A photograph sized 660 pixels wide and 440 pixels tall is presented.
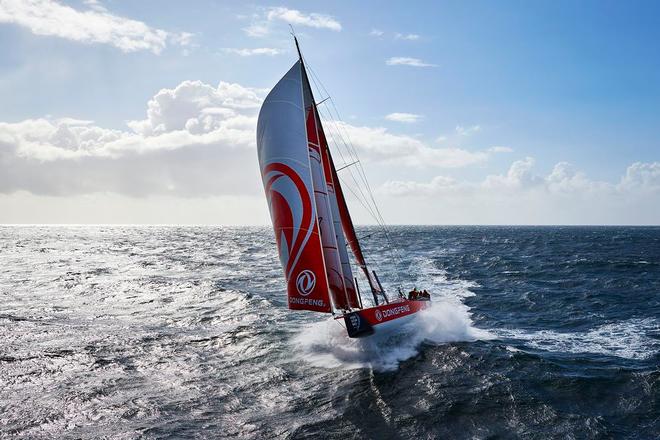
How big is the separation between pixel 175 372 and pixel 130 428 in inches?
154

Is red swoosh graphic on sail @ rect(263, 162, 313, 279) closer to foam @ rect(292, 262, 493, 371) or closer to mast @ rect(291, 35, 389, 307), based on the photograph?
mast @ rect(291, 35, 389, 307)

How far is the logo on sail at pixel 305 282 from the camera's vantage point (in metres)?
15.1

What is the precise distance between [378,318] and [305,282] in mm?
3069

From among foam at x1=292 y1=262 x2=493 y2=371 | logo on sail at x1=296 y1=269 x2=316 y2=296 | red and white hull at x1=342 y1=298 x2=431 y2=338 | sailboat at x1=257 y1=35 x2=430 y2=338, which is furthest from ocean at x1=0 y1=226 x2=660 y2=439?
logo on sail at x1=296 y1=269 x2=316 y2=296

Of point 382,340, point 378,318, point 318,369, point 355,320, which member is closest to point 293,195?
point 355,320

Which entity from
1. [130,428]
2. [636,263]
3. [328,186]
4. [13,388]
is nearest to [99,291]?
[13,388]

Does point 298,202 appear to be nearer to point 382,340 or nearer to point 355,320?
point 355,320

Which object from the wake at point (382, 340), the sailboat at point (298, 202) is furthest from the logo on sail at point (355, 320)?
the wake at point (382, 340)

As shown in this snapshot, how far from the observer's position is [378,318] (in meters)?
16.5

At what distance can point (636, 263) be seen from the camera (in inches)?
1693

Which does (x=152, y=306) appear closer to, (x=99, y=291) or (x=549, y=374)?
(x=99, y=291)

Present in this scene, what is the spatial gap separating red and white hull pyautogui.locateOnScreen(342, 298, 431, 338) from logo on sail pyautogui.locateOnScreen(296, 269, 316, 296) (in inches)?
62.9

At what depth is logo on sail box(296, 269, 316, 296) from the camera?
15148 millimetres

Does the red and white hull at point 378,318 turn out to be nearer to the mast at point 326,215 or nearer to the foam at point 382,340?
the foam at point 382,340
